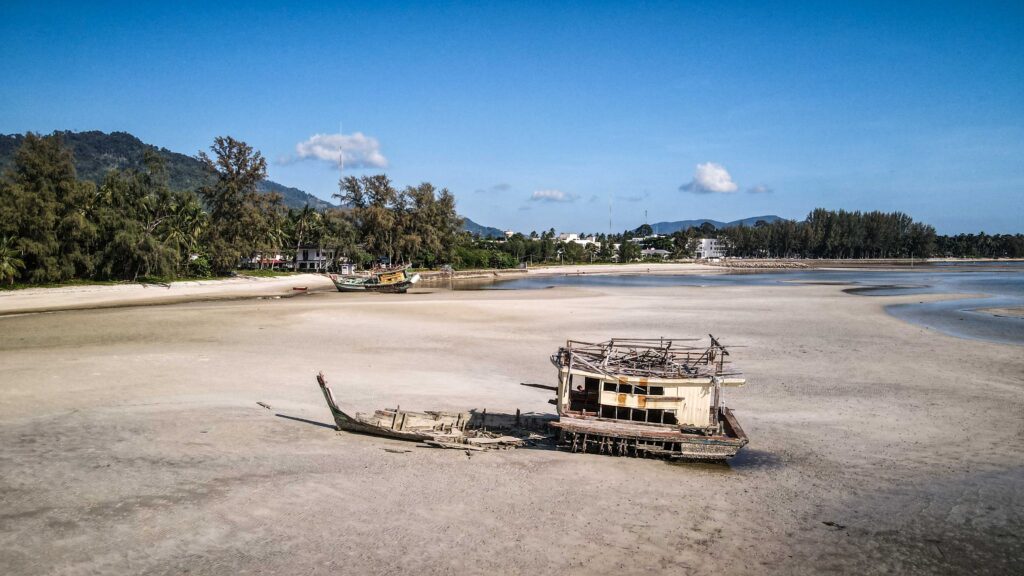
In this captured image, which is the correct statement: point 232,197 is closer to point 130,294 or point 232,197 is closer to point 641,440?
point 130,294

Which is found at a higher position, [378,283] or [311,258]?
[311,258]

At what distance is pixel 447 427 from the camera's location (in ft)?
53.7

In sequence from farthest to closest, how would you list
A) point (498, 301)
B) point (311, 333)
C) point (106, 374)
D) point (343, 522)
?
point (498, 301) < point (311, 333) < point (106, 374) < point (343, 522)

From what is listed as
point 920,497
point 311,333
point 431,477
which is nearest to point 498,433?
point 431,477

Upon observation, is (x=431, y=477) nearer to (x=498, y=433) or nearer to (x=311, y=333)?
(x=498, y=433)

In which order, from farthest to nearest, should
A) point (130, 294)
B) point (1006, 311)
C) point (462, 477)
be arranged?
point (130, 294)
point (1006, 311)
point (462, 477)

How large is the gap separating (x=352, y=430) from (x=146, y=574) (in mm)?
7373

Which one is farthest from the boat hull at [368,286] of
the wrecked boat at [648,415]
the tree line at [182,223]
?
the wrecked boat at [648,415]

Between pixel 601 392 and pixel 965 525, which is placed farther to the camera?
pixel 601 392

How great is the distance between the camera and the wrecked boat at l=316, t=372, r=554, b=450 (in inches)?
617

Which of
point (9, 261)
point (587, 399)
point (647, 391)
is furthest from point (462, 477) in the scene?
point (9, 261)

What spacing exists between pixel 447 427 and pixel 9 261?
5316cm

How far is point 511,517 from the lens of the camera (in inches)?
471

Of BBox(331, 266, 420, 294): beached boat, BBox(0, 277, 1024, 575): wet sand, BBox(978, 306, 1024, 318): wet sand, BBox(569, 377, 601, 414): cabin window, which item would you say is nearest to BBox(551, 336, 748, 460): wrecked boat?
BBox(569, 377, 601, 414): cabin window
